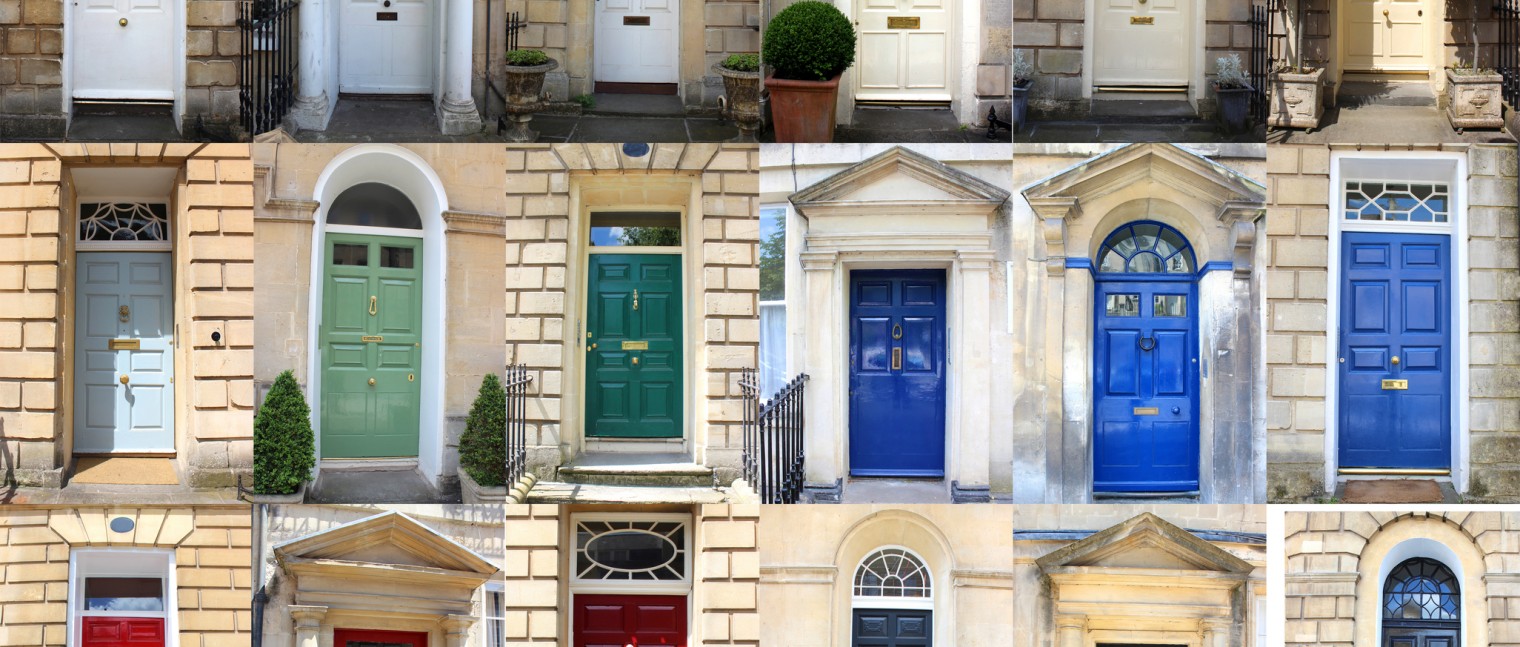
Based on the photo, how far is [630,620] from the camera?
25.0 ft

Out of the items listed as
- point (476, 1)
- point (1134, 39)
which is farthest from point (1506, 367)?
point (476, 1)

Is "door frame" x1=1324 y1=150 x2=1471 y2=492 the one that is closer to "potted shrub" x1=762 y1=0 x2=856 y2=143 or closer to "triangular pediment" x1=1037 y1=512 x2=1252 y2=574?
"triangular pediment" x1=1037 y1=512 x2=1252 y2=574

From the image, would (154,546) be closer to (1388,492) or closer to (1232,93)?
(1232,93)

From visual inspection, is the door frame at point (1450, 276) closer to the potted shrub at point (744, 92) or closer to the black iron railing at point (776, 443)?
the black iron railing at point (776, 443)

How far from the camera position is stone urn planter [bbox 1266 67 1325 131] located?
7.57 m

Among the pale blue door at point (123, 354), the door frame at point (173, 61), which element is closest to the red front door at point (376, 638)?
the pale blue door at point (123, 354)

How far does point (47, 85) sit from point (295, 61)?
1.86 m

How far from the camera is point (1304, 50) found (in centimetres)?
810

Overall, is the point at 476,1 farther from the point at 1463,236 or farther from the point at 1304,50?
the point at 1463,236

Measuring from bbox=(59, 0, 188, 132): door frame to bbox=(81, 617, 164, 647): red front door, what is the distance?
10.8 ft

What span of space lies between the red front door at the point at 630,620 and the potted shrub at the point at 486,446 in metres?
1.02

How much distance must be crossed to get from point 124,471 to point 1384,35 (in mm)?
9061

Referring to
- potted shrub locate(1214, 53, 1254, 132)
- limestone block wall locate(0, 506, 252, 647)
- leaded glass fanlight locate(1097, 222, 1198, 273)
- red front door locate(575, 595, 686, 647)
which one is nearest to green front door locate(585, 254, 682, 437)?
red front door locate(575, 595, 686, 647)

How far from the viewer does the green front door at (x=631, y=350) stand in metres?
7.65
